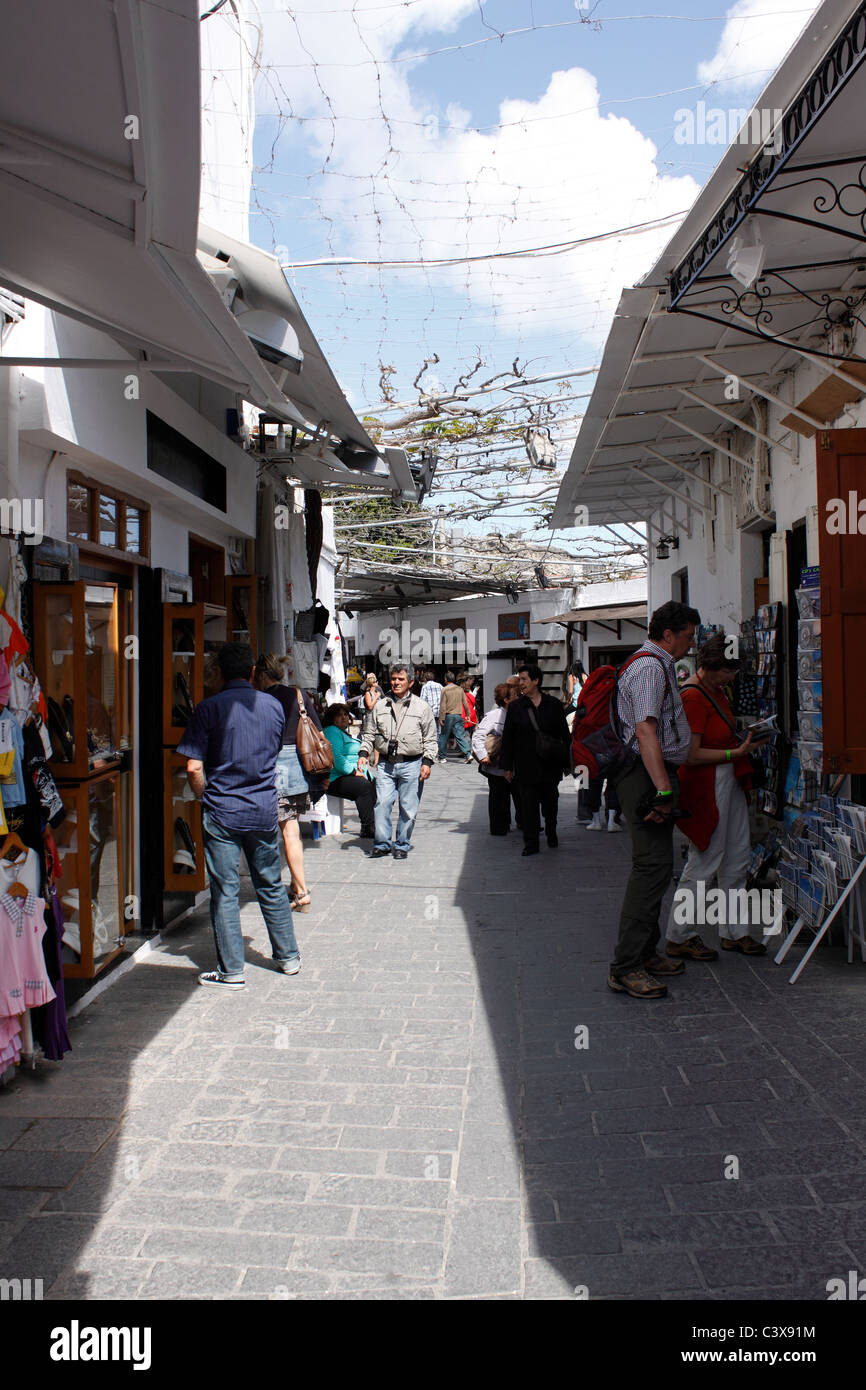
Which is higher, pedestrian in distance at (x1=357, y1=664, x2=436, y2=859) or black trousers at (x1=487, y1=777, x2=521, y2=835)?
pedestrian in distance at (x1=357, y1=664, x2=436, y2=859)

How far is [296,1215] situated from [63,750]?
262 cm

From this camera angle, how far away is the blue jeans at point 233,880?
5.55 m

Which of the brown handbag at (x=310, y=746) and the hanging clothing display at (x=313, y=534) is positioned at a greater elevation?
the hanging clothing display at (x=313, y=534)

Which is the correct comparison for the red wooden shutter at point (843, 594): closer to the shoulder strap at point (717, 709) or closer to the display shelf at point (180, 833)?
the shoulder strap at point (717, 709)

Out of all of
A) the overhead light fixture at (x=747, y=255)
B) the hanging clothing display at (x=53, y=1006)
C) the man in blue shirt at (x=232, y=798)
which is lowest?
the hanging clothing display at (x=53, y=1006)

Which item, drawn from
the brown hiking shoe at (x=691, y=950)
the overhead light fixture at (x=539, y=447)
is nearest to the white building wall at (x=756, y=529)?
the overhead light fixture at (x=539, y=447)

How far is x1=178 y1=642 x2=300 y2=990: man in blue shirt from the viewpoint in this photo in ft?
18.2

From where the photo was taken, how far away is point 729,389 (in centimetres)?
763

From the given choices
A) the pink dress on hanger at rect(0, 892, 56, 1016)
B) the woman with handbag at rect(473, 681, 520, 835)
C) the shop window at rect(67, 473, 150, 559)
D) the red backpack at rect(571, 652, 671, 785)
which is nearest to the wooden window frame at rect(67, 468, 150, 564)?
the shop window at rect(67, 473, 150, 559)

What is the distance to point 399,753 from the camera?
9.35m

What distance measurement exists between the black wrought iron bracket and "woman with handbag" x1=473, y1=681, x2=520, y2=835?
19.2 ft

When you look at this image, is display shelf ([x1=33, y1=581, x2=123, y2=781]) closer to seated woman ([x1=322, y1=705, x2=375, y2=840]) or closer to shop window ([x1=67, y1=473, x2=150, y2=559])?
shop window ([x1=67, y1=473, x2=150, y2=559])

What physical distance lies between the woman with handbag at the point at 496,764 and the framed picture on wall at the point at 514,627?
1665 centimetres
